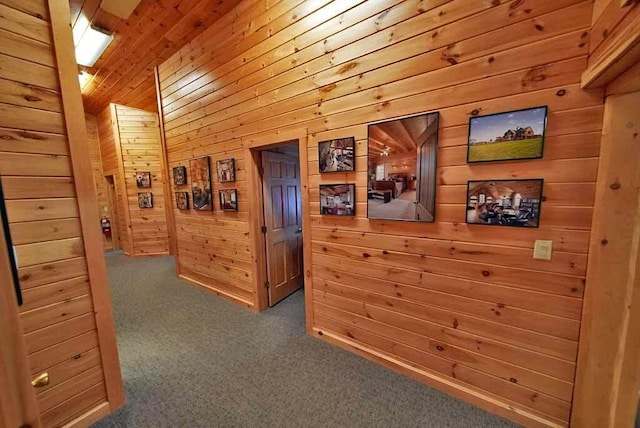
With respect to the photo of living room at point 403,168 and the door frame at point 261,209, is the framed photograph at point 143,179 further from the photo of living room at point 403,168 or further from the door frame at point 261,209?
the photo of living room at point 403,168

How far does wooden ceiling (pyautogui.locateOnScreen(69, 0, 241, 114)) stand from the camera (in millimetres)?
2562

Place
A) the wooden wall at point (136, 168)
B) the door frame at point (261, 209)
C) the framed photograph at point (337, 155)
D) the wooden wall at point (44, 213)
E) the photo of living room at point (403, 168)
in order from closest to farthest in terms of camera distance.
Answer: the wooden wall at point (44, 213)
the photo of living room at point (403, 168)
the framed photograph at point (337, 155)
the door frame at point (261, 209)
the wooden wall at point (136, 168)

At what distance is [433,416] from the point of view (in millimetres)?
1594

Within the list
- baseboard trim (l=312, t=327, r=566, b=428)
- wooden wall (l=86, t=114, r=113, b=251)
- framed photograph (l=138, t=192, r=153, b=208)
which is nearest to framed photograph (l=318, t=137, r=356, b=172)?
baseboard trim (l=312, t=327, r=566, b=428)

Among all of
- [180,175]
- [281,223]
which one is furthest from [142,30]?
[281,223]

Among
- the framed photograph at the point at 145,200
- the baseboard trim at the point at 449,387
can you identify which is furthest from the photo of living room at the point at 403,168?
the framed photograph at the point at 145,200

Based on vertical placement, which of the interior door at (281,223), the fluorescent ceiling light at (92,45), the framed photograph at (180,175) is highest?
the fluorescent ceiling light at (92,45)

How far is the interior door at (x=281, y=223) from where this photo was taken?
116 inches

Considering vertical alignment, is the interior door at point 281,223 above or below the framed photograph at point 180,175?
below

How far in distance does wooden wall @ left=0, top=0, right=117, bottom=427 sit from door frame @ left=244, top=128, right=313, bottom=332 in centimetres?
142

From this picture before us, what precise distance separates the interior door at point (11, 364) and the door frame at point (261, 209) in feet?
6.29

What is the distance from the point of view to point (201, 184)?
3.34 m

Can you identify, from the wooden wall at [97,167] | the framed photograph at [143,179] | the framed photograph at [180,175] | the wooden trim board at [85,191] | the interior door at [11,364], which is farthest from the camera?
the wooden wall at [97,167]

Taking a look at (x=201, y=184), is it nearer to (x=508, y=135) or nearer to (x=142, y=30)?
(x=142, y=30)
